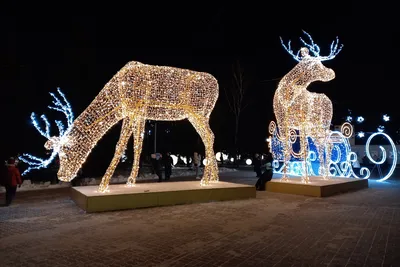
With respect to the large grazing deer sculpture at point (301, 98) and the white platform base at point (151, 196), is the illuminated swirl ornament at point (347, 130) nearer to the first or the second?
the large grazing deer sculpture at point (301, 98)

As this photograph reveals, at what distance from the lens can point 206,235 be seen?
16.6 feet

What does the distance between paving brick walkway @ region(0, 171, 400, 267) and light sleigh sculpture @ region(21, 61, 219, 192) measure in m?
1.28

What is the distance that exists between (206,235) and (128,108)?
148 inches

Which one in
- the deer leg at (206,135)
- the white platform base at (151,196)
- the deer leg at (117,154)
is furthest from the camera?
the deer leg at (206,135)

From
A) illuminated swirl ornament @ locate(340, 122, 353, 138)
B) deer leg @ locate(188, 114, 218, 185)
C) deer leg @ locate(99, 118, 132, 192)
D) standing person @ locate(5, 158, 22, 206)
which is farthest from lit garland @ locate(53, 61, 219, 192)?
illuminated swirl ornament @ locate(340, 122, 353, 138)

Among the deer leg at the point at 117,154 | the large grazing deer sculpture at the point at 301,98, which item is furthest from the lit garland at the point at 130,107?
the large grazing deer sculpture at the point at 301,98

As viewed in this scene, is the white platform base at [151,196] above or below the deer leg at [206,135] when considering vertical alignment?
below

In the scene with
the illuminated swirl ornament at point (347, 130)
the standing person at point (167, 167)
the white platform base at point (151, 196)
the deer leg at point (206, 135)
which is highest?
the illuminated swirl ornament at point (347, 130)

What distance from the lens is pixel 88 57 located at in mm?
15930

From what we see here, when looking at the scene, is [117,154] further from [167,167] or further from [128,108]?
[167,167]

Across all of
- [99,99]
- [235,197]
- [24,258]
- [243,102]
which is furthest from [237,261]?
[243,102]

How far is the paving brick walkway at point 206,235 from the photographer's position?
158 inches

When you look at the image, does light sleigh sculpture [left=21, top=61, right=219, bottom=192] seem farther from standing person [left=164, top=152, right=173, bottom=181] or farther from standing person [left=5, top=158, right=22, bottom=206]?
standing person [left=164, top=152, right=173, bottom=181]

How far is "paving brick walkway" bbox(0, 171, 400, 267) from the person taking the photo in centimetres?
401
